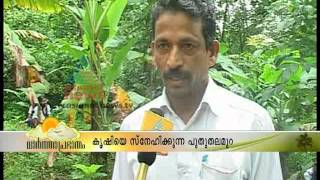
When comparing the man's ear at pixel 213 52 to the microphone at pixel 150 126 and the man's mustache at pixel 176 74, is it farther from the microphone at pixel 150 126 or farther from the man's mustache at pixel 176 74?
the microphone at pixel 150 126

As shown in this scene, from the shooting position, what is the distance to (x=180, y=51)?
2.79m

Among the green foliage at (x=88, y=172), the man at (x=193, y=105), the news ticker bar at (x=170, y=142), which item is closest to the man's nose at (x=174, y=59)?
the man at (x=193, y=105)

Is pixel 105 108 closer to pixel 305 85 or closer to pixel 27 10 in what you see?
pixel 27 10

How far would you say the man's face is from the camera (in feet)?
9.18

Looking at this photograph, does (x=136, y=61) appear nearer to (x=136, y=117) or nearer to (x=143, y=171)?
(x=136, y=117)

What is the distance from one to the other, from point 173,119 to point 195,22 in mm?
606

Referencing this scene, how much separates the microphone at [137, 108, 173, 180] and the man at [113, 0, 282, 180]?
27 mm

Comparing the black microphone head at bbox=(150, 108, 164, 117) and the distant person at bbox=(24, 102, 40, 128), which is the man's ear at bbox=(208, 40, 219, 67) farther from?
the distant person at bbox=(24, 102, 40, 128)

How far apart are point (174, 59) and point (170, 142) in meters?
0.50

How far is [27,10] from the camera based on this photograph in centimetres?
287

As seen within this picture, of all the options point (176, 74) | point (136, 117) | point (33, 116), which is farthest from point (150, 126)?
point (33, 116)

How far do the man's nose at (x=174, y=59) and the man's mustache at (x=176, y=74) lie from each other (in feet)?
0.09

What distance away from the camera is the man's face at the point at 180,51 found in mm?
2799

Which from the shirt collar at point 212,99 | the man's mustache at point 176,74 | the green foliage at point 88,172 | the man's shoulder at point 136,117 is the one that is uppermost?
the man's mustache at point 176,74
